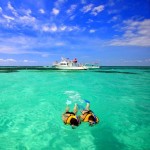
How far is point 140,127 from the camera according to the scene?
1230 cm

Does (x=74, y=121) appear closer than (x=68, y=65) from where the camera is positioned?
Yes

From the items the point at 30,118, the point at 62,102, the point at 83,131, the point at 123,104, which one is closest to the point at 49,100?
the point at 62,102

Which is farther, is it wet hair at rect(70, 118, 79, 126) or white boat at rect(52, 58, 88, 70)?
white boat at rect(52, 58, 88, 70)

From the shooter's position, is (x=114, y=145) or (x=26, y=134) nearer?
(x=114, y=145)

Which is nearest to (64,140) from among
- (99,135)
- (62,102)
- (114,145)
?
(99,135)

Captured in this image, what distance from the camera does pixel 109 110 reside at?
53.6ft

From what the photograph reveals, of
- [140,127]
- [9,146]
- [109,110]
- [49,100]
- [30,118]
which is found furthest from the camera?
[49,100]

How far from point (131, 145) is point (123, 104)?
916 cm

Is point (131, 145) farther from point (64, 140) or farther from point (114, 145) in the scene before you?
point (64, 140)

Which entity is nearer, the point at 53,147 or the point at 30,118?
the point at 53,147

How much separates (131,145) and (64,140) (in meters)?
3.79

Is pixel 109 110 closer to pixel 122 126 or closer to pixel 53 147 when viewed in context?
pixel 122 126

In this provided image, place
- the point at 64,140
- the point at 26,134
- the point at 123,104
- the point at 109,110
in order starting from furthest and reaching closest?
the point at 123,104 → the point at 109,110 → the point at 26,134 → the point at 64,140

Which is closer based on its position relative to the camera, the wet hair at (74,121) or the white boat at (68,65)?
the wet hair at (74,121)
